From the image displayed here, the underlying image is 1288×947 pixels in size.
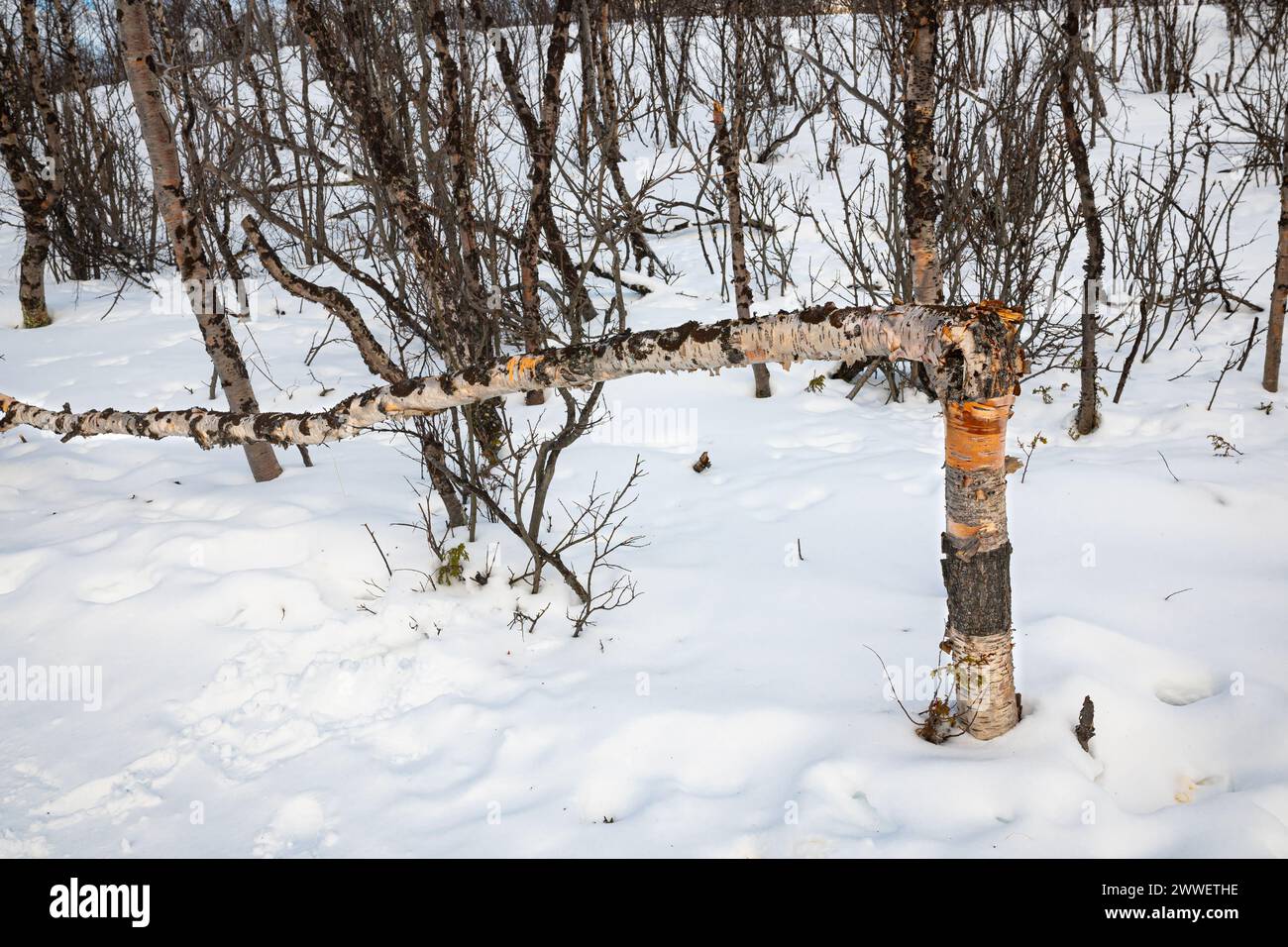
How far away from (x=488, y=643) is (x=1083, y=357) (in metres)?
4.37

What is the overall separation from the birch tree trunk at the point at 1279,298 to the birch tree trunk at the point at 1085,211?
1.24 metres

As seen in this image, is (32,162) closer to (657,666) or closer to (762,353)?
(657,666)

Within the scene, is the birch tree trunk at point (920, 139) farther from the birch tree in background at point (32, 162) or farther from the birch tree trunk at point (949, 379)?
the birch tree in background at point (32, 162)

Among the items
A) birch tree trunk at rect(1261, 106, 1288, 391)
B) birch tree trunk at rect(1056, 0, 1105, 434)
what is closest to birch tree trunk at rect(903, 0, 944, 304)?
birch tree trunk at rect(1056, 0, 1105, 434)

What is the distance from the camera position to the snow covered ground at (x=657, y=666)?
7.66 feet

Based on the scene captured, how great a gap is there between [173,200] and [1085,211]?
515cm

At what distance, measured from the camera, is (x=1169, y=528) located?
12.9 feet

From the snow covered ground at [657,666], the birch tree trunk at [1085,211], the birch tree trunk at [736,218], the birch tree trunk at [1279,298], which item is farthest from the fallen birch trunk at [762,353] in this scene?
the birch tree trunk at [1279,298]

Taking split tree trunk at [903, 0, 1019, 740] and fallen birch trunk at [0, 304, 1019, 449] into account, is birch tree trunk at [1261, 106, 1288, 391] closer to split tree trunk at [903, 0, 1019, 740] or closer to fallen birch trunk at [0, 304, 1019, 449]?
split tree trunk at [903, 0, 1019, 740]

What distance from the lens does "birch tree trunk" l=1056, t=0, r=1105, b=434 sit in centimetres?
421

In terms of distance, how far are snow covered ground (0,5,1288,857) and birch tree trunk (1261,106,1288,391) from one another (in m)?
0.51

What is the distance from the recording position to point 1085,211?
4.86m

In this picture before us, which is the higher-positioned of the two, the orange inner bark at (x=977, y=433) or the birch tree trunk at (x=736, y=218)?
the birch tree trunk at (x=736, y=218)
